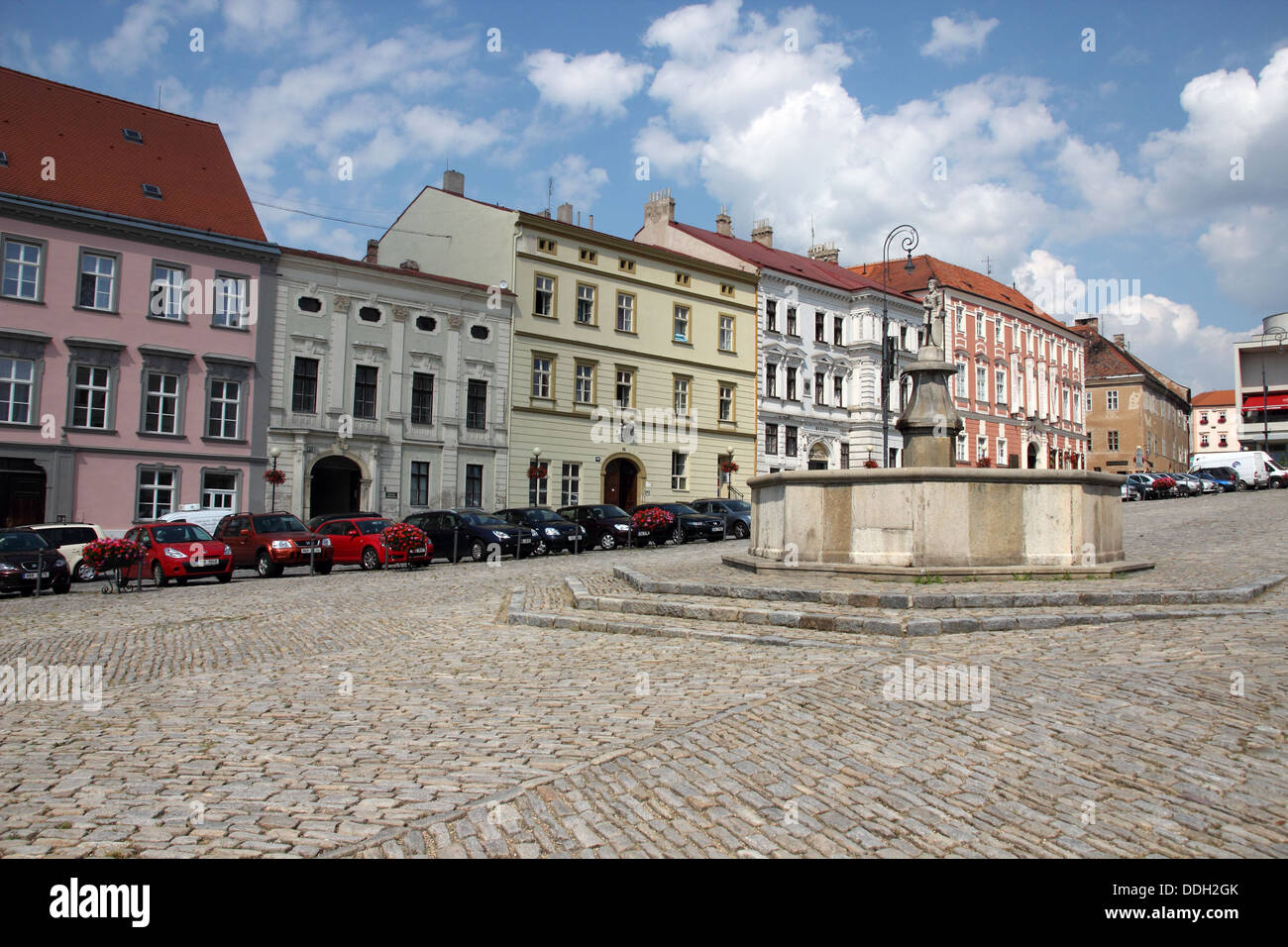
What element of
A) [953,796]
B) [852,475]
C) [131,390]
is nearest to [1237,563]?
[852,475]

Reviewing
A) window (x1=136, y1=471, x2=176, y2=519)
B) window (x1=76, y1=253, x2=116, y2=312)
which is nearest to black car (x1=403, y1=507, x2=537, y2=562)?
window (x1=136, y1=471, x2=176, y2=519)

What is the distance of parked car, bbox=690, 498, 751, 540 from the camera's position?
32500 mm

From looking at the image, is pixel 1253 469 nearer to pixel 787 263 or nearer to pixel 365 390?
pixel 787 263

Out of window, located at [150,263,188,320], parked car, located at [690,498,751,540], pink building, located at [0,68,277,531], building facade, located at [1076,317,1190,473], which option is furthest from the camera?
building facade, located at [1076,317,1190,473]

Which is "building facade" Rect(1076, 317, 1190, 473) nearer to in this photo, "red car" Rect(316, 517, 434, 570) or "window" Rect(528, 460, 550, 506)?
"window" Rect(528, 460, 550, 506)

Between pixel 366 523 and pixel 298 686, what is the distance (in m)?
17.8

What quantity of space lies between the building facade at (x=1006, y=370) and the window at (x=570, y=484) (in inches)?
992

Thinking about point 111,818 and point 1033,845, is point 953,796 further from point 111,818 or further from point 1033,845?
point 111,818

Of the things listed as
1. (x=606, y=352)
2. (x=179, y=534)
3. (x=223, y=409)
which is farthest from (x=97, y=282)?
(x=606, y=352)

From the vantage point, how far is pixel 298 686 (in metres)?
8.06

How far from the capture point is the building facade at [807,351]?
4788 cm

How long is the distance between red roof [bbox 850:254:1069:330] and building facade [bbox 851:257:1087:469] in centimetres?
7

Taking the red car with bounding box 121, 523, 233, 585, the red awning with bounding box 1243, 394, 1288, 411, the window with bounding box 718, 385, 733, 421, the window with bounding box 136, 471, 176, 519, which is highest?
the red awning with bounding box 1243, 394, 1288, 411

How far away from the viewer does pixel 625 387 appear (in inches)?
1678
